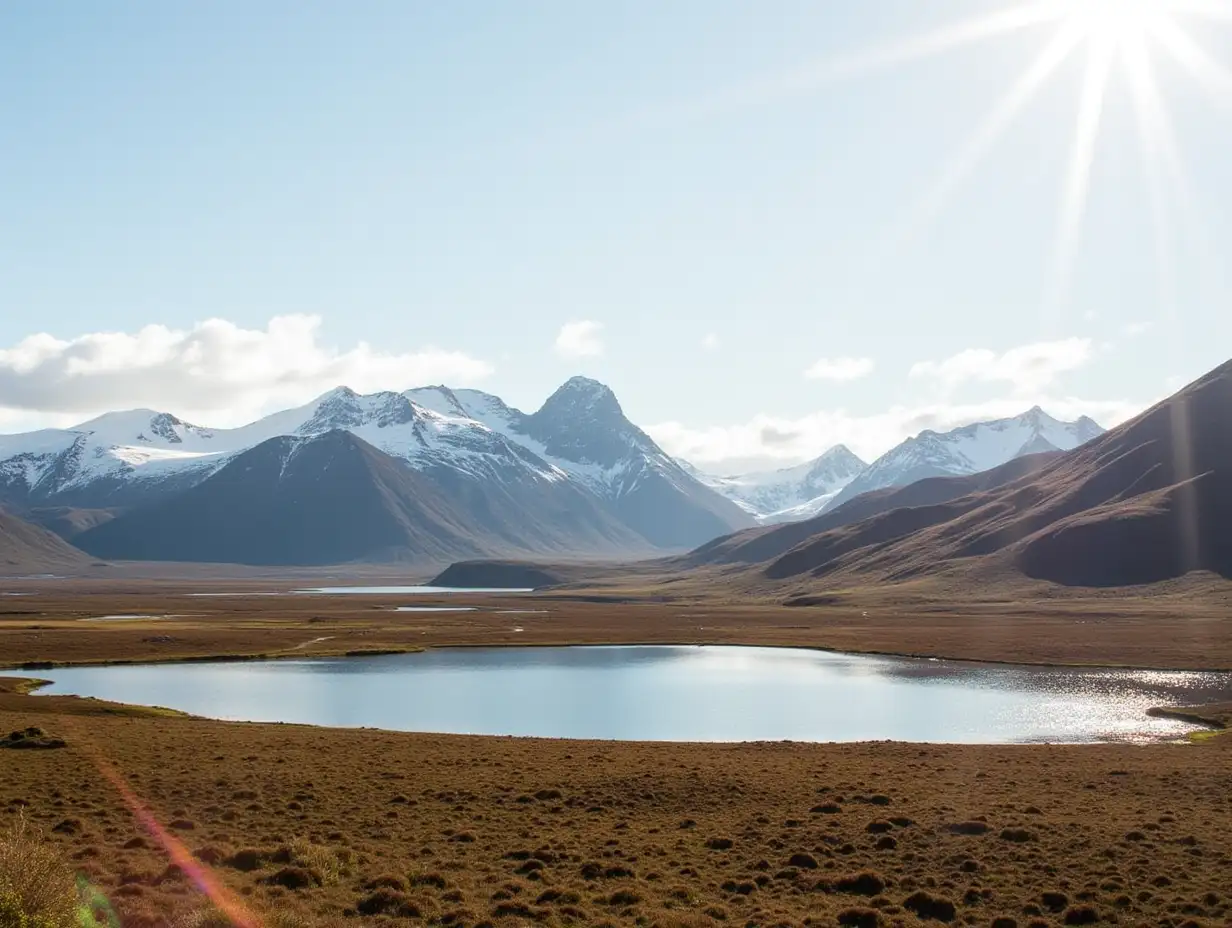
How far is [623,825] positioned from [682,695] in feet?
166

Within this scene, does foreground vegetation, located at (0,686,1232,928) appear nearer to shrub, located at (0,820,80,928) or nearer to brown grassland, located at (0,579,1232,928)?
brown grassland, located at (0,579,1232,928)

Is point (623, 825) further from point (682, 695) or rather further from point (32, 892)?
point (682, 695)

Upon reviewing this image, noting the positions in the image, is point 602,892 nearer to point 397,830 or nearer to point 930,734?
point 397,830

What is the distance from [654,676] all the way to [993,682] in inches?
1170

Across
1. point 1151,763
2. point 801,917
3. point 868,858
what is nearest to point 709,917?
point 801,917

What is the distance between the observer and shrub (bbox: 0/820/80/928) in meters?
15.5

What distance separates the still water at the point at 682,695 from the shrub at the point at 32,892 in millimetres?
44499

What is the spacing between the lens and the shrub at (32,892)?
15469 mm

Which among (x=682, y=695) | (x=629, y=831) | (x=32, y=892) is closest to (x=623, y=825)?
(x=629, y=831)

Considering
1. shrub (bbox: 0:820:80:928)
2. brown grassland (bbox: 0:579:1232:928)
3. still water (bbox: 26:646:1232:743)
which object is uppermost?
shrub (bbox: 0:820:80:928)

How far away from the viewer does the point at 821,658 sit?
112 meters

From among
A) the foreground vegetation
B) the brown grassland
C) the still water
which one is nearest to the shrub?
the brown grassland

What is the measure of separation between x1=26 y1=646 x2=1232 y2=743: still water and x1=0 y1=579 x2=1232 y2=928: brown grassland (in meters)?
10.6

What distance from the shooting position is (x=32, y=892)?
627 inches
